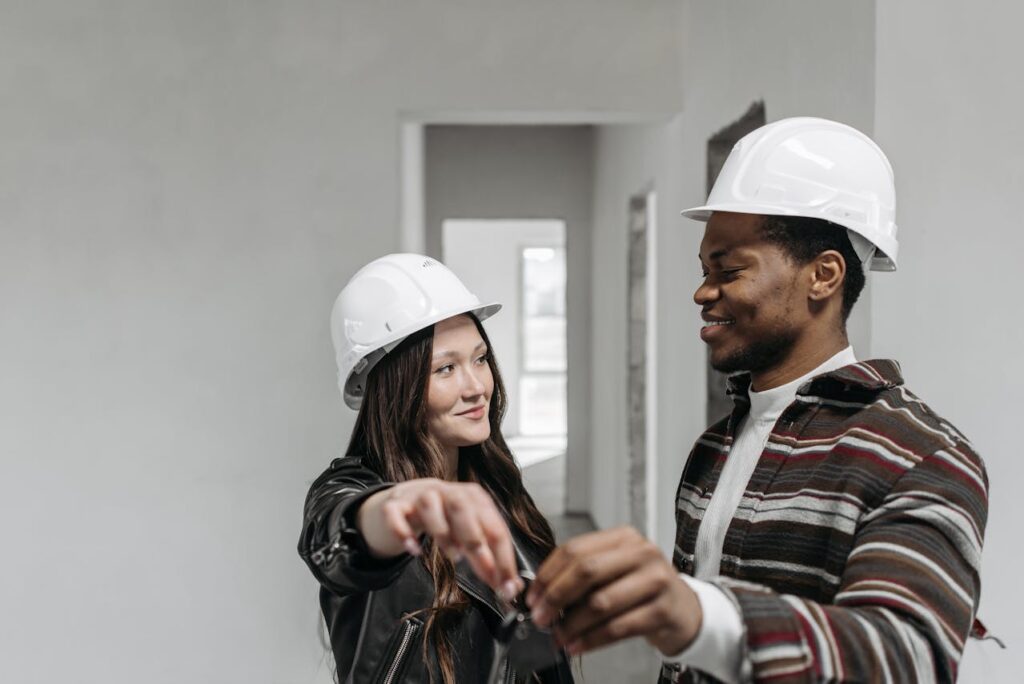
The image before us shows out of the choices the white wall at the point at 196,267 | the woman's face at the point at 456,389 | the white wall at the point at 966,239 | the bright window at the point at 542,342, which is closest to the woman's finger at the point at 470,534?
the woman's face at the point at 456,389

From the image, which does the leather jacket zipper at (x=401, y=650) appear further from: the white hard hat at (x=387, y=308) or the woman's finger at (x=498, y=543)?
the woman's finger at (x=498, y=543)

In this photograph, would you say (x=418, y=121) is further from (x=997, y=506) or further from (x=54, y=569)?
(x=997, y=506)

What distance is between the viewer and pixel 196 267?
3645 mm

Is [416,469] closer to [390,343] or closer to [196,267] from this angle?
[390,343]

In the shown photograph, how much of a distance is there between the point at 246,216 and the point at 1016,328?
262 centimetres

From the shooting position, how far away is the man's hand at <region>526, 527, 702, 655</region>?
75cm

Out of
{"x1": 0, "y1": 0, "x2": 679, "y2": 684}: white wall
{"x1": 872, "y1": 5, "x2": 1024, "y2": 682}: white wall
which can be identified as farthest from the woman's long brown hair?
{"x1": 0, "y1": 0, "x2": 679, "y2": 684}: white wall

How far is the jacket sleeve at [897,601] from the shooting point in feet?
2.60

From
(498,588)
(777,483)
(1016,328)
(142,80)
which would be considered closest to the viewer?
(498,588)

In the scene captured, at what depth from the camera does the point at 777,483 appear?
1.17 meters

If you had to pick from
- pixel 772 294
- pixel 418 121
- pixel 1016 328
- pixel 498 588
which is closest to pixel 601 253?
pixel 418 121

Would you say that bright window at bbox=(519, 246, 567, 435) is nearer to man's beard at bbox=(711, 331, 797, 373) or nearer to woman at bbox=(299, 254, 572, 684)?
woman at bbox=(299, 254, 572, 684)

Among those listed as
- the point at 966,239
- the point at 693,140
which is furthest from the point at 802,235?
the point at 693,140

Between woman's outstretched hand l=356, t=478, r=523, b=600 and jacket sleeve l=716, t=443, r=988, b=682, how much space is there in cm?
19
